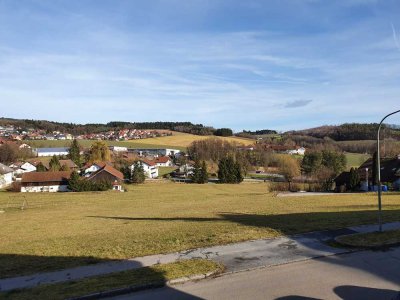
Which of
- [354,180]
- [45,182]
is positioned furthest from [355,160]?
[45,182]

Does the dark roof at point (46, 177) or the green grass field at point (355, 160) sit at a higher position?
the green grass field at point (355, 160)

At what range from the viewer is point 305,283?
34.3ft

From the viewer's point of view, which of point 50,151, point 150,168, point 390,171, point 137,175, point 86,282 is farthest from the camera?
point 50,151

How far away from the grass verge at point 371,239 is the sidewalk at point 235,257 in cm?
66

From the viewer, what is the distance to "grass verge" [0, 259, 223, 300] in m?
9.99

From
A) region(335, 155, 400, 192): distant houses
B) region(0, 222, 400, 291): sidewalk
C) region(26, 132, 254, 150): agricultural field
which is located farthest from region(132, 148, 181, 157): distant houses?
region(0, 222, 400, 291): sidewalk

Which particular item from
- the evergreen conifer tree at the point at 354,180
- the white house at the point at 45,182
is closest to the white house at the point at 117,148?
the white house at the point at 45,182

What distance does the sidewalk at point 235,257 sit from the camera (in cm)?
1184

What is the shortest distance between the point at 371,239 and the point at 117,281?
9116mm

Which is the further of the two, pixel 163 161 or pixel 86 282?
pixel 163 161

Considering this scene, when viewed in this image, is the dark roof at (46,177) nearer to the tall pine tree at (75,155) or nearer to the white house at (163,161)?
the tall pine tree at (75,155)

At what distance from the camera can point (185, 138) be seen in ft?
632

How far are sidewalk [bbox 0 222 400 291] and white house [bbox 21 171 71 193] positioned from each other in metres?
72.6

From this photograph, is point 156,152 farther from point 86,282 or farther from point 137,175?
point 86,282
